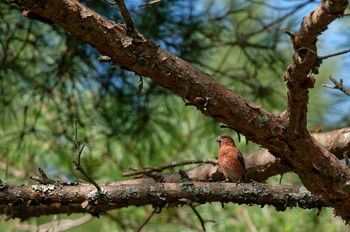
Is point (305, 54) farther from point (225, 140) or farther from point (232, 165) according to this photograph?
point (225, 140)

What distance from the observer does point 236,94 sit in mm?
1773

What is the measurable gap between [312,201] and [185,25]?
135 cm

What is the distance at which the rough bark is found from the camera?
5.08 ft

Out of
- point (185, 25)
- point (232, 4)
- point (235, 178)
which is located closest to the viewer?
point (235, 178)

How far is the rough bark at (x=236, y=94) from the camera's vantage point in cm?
155

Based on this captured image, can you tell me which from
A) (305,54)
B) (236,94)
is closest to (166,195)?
(236,94)

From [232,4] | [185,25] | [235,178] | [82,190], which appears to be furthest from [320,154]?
[232,4]

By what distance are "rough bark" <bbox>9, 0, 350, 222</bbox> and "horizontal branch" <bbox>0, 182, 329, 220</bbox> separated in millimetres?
211

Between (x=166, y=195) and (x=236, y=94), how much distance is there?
460mm

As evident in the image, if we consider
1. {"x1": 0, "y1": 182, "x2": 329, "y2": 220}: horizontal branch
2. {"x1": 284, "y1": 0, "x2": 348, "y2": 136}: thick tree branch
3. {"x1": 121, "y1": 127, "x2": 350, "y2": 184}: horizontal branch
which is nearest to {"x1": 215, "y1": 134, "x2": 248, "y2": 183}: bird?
{"x1": 121, "y1": 127, "x2": 350, "y2": 184}: horizontal branch

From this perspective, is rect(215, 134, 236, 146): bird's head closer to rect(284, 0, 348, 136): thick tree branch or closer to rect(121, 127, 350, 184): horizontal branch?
rect(121, 127, 350, 184): horizontal branch

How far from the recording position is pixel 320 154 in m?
1.80

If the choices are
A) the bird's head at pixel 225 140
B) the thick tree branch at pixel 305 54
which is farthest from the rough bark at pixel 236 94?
the bird's head at pixel 225 140

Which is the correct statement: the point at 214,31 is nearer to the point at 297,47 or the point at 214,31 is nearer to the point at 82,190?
the point at 82,190
